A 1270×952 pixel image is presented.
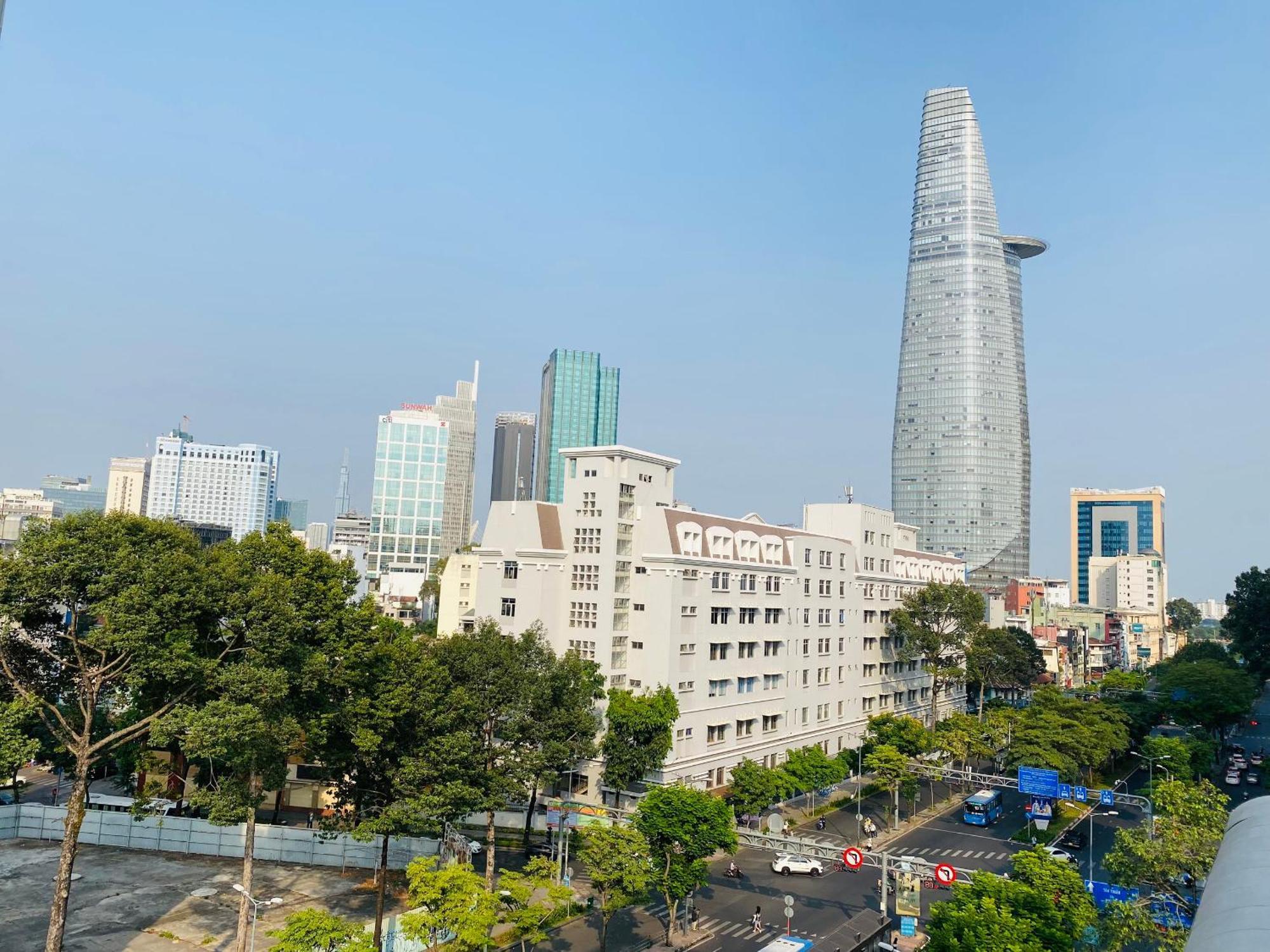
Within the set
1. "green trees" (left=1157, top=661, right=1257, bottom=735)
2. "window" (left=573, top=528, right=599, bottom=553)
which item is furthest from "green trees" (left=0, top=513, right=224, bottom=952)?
"green trees" (left=1157, top=661, right=1257, bottom=735)

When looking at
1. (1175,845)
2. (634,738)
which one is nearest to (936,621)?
(634,738)

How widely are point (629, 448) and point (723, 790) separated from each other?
1263 inches

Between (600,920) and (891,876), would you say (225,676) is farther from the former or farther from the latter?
(891,876)

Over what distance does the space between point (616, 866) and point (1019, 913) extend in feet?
65.2

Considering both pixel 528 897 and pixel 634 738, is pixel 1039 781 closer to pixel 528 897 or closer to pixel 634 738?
pixel 634 738

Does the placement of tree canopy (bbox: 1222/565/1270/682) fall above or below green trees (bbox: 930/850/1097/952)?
above

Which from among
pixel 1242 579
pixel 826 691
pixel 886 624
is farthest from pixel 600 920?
pixel 1242 579

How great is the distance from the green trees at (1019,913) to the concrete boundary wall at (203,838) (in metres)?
35.8

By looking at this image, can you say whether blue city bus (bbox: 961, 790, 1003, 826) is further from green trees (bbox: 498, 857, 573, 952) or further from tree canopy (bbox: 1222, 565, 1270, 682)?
tree canopy (bbox: 1222, 565, 1270, 682)

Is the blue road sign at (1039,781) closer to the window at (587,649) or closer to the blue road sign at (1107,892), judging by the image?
the blue road sign at (1107,892)

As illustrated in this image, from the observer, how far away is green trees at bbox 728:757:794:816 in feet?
231

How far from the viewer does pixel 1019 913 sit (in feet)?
127

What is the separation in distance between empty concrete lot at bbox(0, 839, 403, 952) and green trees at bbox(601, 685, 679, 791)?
20477mm

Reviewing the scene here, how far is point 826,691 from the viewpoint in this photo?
10069 centimetres
